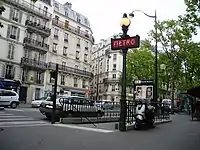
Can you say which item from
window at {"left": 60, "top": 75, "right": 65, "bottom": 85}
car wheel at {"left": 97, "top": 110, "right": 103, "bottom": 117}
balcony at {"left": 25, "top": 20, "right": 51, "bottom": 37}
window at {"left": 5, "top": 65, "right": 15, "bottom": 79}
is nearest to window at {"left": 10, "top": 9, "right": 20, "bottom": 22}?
balcony at {"left": 25, "top": 20, "right": 51, "bottom": 37}

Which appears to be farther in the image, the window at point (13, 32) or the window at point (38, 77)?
the window at point (38, 77)

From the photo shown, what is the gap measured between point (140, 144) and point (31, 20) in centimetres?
3733

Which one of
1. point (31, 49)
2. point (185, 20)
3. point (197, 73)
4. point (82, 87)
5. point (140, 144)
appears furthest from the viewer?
point (82, 87)

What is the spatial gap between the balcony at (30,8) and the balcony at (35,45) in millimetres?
4387

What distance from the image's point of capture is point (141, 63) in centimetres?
4134

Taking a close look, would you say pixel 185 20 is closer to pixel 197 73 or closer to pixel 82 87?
pixel 197 73

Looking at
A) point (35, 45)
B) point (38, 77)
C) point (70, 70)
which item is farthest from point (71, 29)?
point (38, 77)

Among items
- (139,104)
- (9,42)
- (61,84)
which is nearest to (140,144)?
(139,104)

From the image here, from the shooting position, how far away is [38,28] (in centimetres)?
4134

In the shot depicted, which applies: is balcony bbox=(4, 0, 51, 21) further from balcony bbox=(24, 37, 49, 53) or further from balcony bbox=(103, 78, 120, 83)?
balcony bbox=(103, 78, 120, 83)

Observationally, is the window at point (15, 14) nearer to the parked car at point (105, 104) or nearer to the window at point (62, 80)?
the window at point (62, 80)

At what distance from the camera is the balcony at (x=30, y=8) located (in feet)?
126

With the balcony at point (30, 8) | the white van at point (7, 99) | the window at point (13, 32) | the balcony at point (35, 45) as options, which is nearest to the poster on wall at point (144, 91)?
the white van at point (7, 99)

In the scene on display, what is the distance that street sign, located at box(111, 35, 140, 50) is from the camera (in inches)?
418
